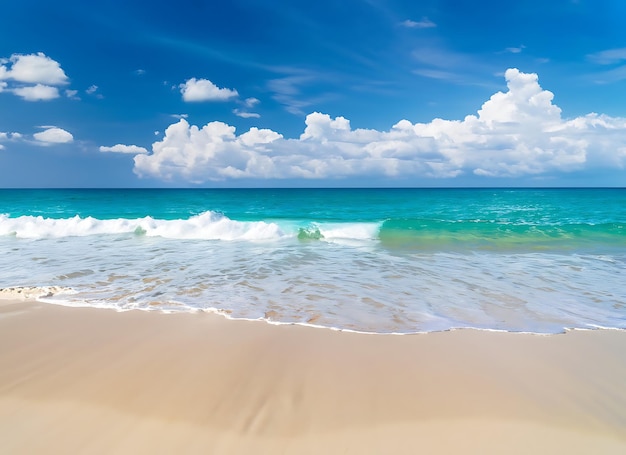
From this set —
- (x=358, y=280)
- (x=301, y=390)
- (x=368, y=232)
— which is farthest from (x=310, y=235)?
(x=301, y=390)

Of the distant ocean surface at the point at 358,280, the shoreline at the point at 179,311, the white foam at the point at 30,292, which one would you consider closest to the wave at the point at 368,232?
the distant ocean surface at the point at 358,280

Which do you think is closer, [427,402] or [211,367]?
[427,402]

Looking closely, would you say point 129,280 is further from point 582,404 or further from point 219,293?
point 582,404

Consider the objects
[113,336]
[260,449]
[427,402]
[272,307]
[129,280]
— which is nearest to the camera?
[260,449]

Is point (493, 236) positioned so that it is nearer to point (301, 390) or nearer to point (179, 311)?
point (179, 311)

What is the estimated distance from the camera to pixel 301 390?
131 inches

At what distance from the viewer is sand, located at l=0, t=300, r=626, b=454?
2.69 metres

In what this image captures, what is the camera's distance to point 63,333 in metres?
4.70

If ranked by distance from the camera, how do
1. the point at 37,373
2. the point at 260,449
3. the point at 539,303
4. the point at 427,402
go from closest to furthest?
1. the point at 260,449
2. the point at 427,402
3. the point at 37,373
4. the point at 539,303

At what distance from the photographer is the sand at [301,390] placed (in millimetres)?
2691

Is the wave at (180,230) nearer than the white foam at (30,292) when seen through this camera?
No

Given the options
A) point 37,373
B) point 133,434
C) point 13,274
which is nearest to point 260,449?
point 133,434

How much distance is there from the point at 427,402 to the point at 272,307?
3.19 m

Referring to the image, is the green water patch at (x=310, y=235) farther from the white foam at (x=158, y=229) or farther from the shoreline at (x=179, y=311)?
the shoreline at (x=179, y=311)
